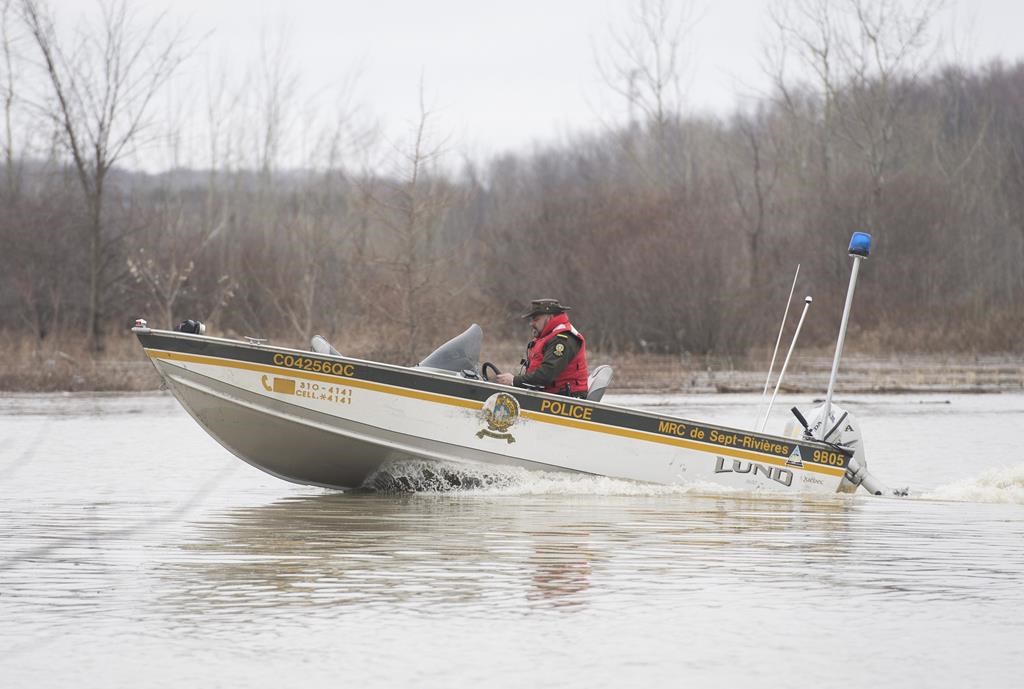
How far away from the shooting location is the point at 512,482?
11.7 metres

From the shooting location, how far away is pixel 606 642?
6.30 metres

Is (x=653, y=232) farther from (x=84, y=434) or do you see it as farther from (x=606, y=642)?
(x=606, y=642)

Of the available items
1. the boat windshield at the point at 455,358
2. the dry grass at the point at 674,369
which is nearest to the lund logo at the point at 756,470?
the boat windshield at the point at 455,358

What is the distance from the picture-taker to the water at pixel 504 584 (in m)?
5.90

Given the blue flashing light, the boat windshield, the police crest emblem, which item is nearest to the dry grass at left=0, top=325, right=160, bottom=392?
the boat windshield

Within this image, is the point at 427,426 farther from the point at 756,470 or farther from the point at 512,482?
the point at 756,470

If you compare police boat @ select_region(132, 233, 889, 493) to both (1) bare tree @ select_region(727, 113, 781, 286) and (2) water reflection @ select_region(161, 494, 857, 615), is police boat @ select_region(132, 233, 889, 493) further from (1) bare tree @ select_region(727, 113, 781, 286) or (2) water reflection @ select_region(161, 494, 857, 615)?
(1) bare tree @ select_region(727, 113, 781, 286)

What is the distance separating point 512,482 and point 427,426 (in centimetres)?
85

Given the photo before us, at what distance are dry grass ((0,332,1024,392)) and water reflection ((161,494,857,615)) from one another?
15.6 meters

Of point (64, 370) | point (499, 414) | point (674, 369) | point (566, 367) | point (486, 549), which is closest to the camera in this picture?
point (486, 549)

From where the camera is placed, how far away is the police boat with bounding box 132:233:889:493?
11312mm

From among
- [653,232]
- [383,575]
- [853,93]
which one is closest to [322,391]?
[383,575]

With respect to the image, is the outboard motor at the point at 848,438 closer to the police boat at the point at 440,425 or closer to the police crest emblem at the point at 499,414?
the police boat at the point at 440,425

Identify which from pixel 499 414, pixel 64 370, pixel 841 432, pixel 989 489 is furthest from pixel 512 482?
pixel 64 370
